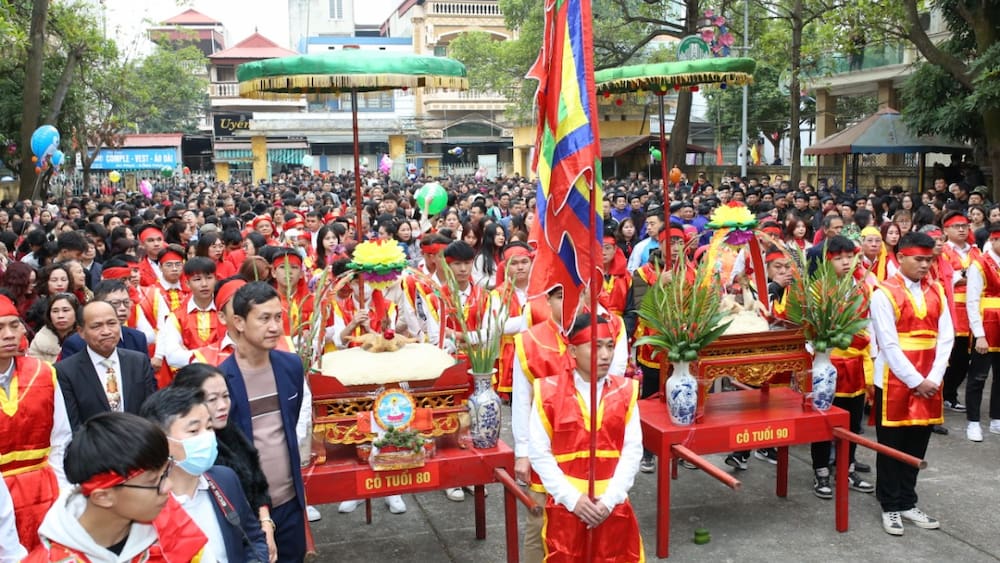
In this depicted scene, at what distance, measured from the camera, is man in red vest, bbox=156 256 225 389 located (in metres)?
6.02

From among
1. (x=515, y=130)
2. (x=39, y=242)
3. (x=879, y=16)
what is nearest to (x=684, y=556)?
(x=39, y=242)

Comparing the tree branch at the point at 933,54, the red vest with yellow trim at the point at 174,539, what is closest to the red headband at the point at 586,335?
the red vest with yellow trim at the point at 174,539

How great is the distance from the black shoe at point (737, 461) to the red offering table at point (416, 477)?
92.1 inches

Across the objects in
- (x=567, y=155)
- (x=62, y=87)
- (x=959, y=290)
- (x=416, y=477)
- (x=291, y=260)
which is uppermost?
(x=62, y=87)

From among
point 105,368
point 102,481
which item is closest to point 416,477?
point 105,368

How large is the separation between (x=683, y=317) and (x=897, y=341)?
1.34 m

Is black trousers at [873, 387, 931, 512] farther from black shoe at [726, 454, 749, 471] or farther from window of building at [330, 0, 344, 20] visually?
window of building at [330, 0, 344, 20]

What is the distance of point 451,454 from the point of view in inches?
193

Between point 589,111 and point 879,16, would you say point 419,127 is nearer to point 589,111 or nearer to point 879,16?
point 879,16

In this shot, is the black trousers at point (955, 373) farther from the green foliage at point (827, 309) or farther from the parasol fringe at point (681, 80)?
the parasol fringe at point (681, 80)

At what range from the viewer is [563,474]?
409cm

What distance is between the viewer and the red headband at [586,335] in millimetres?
4156

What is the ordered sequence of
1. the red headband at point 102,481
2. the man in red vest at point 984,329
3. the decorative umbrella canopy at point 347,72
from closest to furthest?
the red headband at point 102,481, the decorative umbrella canopy at point 347,72, the man in red vest at point 984,329

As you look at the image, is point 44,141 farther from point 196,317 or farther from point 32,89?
point 196,317
